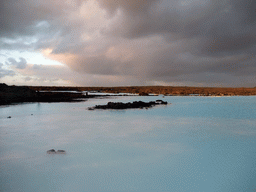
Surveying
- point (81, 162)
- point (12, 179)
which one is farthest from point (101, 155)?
point (12, 179)

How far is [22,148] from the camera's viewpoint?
8.27 meters

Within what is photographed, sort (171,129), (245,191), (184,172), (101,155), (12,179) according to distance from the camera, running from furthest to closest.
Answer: (171,129), (101,155), (184,172), (12,179), (245,191)

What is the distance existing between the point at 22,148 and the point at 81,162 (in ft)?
10.0

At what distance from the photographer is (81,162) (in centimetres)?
680

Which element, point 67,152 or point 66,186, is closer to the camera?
point 66,186

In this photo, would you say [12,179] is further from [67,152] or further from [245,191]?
[245,191]

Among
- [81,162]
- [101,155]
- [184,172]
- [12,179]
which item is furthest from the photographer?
[101,155]

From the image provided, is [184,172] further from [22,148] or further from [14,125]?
[14,125]

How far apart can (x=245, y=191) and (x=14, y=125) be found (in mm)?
12841

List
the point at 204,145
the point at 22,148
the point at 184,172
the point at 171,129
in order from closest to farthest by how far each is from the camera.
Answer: the point at 184,172, the point at 22,148, the point at 204,145, the point at 171,129

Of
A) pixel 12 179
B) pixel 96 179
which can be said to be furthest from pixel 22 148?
pixel 96 179

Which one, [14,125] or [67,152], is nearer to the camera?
[67,152]

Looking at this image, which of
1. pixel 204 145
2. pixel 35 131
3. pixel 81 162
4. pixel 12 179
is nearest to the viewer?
pixel 12 179

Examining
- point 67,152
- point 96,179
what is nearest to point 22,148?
point 67,152
